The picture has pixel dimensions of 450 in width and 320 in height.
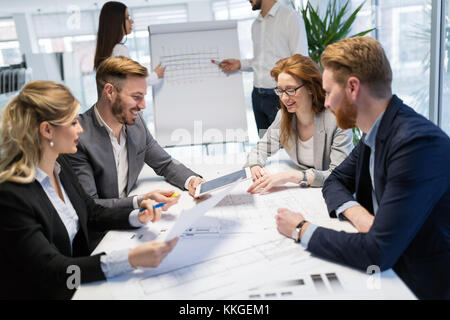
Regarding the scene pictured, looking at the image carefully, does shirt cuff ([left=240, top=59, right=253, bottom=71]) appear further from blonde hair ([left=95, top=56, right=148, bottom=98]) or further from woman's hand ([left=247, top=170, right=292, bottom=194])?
woman's hand ([left=247, top=170, right=292, bottom=194])

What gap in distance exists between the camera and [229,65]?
3219mm

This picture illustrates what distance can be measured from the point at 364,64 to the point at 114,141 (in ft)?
3.89

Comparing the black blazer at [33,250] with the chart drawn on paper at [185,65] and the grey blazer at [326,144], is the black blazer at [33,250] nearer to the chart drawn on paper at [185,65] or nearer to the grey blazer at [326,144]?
the grey blazer at [326,144]

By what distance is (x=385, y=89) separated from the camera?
3.88 ft

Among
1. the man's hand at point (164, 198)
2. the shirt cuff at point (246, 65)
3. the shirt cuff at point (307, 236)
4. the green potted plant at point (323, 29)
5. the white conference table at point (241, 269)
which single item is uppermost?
the green potted plant at point (323, 29)

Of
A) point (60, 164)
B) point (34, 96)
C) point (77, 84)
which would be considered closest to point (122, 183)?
point (60, 164)

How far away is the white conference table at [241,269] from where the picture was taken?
94 centimetres

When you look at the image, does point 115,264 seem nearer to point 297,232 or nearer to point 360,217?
point 297,232

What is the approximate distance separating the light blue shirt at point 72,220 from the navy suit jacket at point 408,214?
534mm

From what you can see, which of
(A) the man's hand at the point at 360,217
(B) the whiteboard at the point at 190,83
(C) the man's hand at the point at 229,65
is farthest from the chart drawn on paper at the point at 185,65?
(A) the man's hand at the point at 360,217

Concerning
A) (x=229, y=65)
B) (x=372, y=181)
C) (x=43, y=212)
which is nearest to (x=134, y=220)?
(x=43, y=212)

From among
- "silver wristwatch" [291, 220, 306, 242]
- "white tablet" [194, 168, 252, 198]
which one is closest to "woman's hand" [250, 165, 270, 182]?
"white tablet" [194, 168, 252, 198]

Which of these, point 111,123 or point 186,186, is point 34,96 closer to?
point 111,123

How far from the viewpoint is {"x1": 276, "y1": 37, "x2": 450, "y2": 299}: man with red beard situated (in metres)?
1.01
